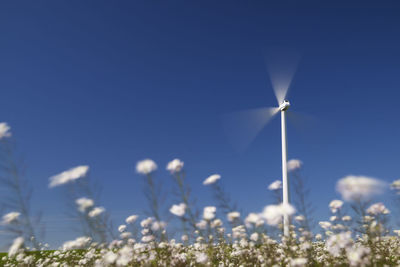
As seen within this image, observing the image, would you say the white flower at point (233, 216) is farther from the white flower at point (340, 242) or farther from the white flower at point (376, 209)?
the white flower at point (376, 209)

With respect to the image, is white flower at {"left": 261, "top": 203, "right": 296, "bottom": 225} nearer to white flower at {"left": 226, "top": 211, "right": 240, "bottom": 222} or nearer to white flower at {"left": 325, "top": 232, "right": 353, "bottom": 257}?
white flower at {"left": 325, "top": 232, "right": 353, "bottom": 257}

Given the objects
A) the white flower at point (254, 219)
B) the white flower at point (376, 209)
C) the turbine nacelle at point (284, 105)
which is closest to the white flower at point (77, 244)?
the white flower at point (254, 219)

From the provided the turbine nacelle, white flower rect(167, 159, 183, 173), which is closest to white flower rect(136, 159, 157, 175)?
white flower rect(167, 159, 183, 173)

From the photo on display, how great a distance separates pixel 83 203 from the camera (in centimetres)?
638

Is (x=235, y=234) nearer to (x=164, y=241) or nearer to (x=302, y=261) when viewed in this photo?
(x=164, y=241)

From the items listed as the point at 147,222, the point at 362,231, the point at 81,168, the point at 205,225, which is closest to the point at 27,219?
the point at 81,168

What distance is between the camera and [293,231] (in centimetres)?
712

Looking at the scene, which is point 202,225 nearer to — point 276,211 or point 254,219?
point 254,219

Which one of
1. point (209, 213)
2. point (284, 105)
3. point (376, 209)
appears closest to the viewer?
point (209, 213)

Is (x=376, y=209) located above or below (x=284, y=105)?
below

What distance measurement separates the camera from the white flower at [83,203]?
6373mm

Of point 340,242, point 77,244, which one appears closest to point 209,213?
point 340,242

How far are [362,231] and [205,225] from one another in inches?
129

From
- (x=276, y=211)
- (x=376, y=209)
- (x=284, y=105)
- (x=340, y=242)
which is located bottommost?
(x=340, y=242)
